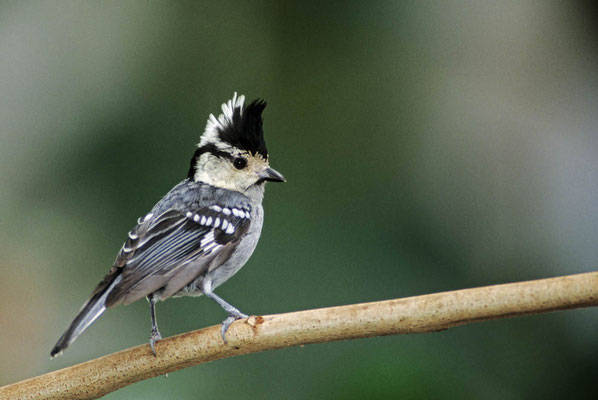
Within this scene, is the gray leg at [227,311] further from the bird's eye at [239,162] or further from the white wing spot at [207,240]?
the bird's eye at [239,162]

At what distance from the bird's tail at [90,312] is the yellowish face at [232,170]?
1.31 ft

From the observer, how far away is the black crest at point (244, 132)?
5.40 ft

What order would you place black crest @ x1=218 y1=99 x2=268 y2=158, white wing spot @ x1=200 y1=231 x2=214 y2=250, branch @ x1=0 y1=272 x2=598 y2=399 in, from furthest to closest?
black crest @ x1=218 y1=99 x2=268 y2=158
white wing spot @ x1=200 y1=231 x2=214 y2=250
branch @ x1=0 y1=272 x2=598 y2=399

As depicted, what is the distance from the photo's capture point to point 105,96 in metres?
1.93

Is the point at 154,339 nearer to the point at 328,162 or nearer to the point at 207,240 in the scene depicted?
the point at 207,240

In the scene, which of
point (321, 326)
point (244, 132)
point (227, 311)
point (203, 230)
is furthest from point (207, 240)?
point (321, 326)

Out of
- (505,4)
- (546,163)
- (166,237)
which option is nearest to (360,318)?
(166,237)

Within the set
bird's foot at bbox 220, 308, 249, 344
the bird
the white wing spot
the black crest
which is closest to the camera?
bird's foot at bbox 220, 308, 249, 344

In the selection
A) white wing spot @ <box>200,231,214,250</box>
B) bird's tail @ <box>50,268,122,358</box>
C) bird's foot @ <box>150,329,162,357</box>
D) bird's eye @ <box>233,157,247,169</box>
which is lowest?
bird's foot @ <box>150,329,162,357</box>

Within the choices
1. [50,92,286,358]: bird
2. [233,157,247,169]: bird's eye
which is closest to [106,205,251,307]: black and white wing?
[50,92,286,358]: bird

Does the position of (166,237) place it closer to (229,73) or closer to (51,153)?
(51,153)

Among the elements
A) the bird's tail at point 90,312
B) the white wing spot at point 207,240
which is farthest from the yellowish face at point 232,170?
the bird's tail at point 90,312

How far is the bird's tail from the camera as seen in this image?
48.1 inches

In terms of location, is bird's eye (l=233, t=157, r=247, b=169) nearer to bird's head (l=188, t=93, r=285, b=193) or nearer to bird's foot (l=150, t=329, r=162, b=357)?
bird's head (l=188, t=93, r=285, b=193)
